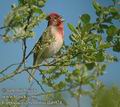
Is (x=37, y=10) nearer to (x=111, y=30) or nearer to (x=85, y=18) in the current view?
(x=85, y=18)

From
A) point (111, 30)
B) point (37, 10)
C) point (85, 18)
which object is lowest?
point (111, 30)

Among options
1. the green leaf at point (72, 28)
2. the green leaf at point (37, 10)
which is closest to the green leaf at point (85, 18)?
the green leaf at point (72, 28)

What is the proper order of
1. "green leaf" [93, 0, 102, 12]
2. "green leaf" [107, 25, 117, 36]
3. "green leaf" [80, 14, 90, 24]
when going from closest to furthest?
"green leaf" [80, 14, 90, 24] → "green leaf" [107, 25, 117, 36] → "green leaf" [93, 0, 102, 12]

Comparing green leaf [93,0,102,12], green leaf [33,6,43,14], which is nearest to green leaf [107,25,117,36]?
green leaf [93,0,102,12]

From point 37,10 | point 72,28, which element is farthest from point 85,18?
point 37,10

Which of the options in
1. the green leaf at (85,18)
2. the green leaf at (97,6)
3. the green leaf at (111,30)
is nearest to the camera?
the green leaf at (85,18)

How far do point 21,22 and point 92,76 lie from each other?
114 cm

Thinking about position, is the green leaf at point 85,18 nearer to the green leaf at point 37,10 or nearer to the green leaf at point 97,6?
the green leaf at point 97,6

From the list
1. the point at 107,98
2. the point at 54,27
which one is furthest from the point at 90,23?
the point at 54,27

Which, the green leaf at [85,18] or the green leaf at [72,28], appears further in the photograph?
the green leaf at [72,28]

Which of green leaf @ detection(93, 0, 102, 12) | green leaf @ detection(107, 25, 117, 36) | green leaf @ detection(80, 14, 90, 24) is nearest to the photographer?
green leaf @ detection(80, 14, 90, 24)

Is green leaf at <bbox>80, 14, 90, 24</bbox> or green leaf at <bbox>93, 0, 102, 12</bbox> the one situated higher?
green leaf at <bbox>93, 0, 102, 12</bbox>

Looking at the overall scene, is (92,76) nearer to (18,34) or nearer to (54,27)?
(18,34)

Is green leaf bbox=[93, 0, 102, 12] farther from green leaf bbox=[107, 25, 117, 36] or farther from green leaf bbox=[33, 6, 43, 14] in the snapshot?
green leaf bbox=[33, 6, 43, 14]
